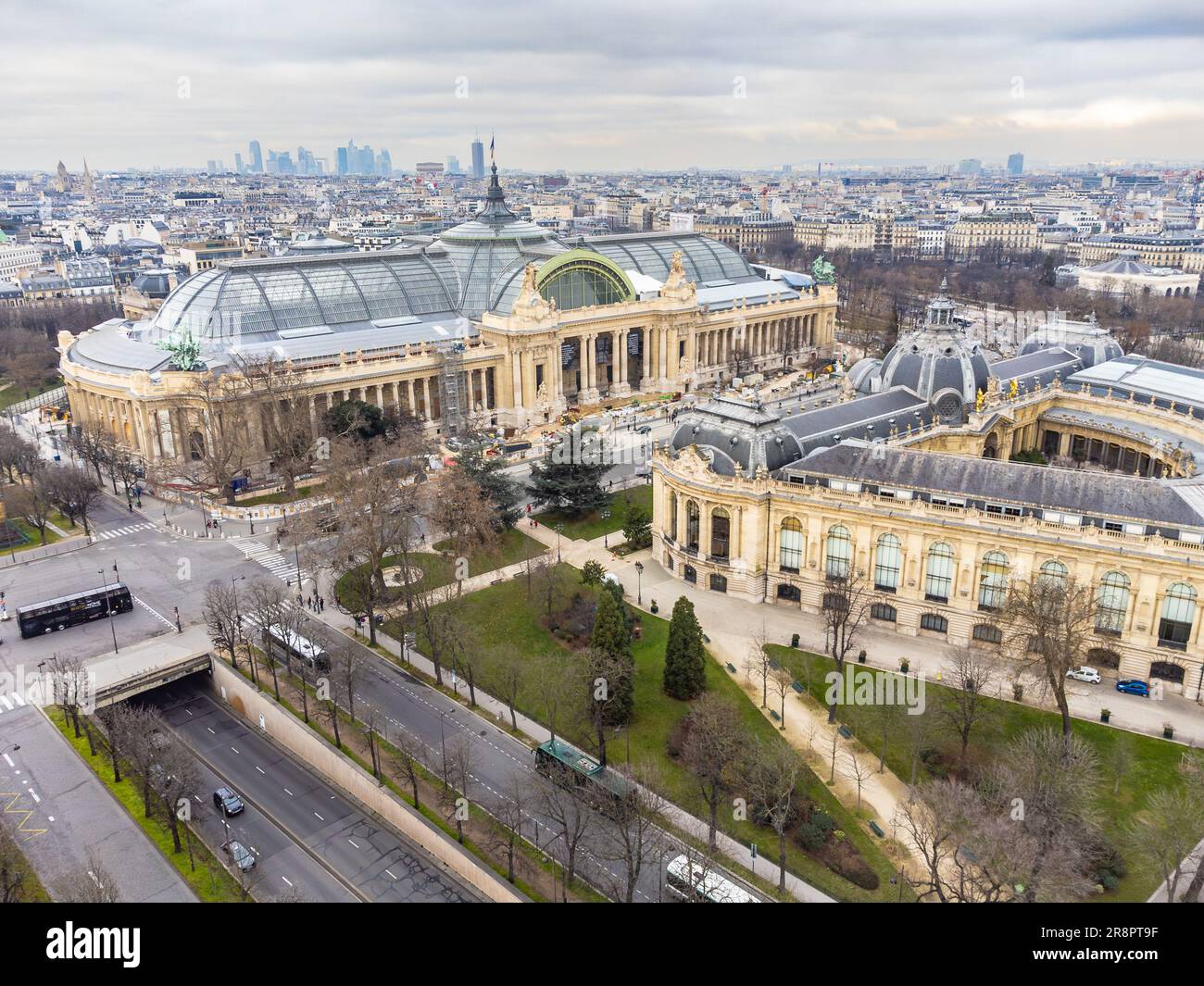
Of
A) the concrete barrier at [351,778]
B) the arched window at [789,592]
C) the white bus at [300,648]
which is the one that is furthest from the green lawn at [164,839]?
the arched window at [789,592]

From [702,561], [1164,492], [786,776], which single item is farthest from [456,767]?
[1164,492]

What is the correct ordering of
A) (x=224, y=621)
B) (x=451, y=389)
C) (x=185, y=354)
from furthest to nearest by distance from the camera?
(x=451, y=389)
(x=185, y=354)
(x=224, y=621)

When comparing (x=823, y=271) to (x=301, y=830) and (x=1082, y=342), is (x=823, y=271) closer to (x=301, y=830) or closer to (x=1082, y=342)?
(x=1082, y=342)

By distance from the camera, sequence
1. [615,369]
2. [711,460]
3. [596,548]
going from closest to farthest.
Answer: [711,460], [596,548], [615,369]

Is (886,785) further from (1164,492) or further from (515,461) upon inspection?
(515,461)

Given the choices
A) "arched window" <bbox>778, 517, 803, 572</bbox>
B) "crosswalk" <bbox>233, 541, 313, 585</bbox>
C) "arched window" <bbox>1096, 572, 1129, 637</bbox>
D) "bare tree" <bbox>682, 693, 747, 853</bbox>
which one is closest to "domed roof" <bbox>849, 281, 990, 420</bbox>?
"arched window" <bbox>778, 517, 803, 572</bbox>

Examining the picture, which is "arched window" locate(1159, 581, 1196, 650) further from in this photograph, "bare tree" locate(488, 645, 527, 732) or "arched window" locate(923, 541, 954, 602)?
"bare tree" locate(488, 645, 527, 732)

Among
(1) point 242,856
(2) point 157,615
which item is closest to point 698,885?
(1) point 242,856
